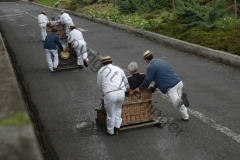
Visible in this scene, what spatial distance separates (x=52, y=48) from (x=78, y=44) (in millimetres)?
1058

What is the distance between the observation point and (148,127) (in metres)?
10.5

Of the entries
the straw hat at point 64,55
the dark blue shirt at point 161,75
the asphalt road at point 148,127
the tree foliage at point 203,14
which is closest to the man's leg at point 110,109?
the asphalt road at point 148,127

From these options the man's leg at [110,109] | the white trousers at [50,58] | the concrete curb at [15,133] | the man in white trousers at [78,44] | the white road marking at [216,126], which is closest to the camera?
the concrete curb at [15,133]

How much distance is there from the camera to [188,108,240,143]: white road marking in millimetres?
9590

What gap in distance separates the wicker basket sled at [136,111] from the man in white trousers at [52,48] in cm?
718

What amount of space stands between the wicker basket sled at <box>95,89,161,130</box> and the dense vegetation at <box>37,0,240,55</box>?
26.1ft

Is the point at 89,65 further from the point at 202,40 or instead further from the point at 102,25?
the point at 102,25

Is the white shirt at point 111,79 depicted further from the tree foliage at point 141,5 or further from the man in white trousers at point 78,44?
the tree foliage at point 141,5

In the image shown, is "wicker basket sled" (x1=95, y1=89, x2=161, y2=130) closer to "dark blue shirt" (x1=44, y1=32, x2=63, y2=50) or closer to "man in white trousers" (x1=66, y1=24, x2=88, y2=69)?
"dark blue shirt" (x1=44, y1=32, x2=63, y2=50)

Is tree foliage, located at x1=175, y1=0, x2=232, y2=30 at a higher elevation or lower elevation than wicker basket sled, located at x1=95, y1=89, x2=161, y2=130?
lower

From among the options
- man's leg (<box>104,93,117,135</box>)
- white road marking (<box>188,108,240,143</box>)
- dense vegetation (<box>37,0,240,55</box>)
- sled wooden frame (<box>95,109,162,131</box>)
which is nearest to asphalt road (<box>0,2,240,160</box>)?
white road marking (<box>188,108,240,143</box>)

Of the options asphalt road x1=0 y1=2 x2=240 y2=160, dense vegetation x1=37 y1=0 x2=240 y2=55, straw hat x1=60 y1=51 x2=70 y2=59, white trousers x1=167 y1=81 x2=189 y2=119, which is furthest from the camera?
dense vegetation x1=37 y1=0 x2=240 y2=55

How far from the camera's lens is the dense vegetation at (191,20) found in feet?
65.9

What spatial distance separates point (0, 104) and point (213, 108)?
6.64m
